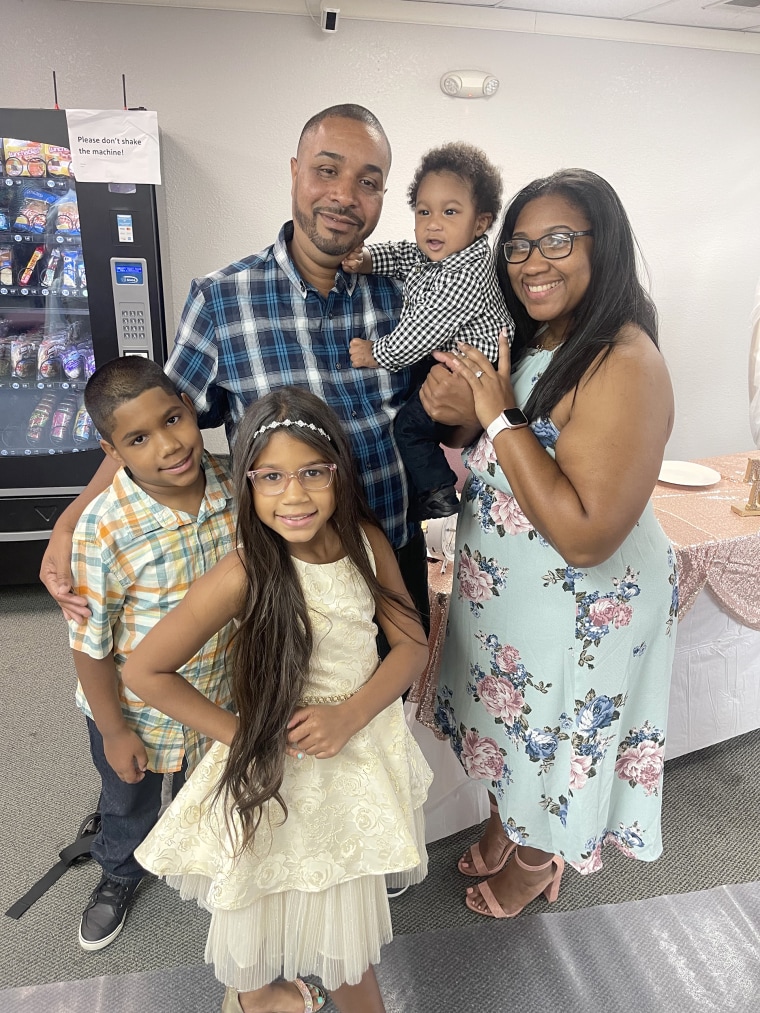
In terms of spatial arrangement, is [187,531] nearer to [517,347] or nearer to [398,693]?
[398,693]

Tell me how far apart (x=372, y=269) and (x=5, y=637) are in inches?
87.8

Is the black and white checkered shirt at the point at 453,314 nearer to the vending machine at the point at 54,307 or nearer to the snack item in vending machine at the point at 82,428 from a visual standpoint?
the vending machine at the point at 54,307

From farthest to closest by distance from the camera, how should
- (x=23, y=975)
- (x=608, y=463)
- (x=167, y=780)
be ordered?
(x=167, y=780) < (x=23, y=975) < (x=608, y=463)

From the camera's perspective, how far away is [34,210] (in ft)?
8.43

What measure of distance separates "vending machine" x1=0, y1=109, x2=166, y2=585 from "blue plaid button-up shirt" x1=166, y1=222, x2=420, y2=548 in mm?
1308

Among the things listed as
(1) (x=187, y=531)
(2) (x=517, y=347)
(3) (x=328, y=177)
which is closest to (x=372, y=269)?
(3) (x=328, y=177)

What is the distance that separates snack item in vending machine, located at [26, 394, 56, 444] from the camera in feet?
9.48

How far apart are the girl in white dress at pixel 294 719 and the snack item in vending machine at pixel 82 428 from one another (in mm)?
1993

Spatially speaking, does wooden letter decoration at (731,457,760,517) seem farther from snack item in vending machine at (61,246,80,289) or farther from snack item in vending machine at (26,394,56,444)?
snack item in vending machine at (26,394,56,444)

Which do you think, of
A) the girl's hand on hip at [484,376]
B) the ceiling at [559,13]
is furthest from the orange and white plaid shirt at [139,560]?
the ceiling at [559,13]

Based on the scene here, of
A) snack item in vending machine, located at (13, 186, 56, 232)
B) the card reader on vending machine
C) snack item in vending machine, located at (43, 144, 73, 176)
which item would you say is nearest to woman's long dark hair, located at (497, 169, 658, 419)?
the card reader on vending machine

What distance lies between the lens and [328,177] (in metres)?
1.37

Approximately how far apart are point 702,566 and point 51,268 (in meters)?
2.52

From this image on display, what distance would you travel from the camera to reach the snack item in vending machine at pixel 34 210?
255 cm
